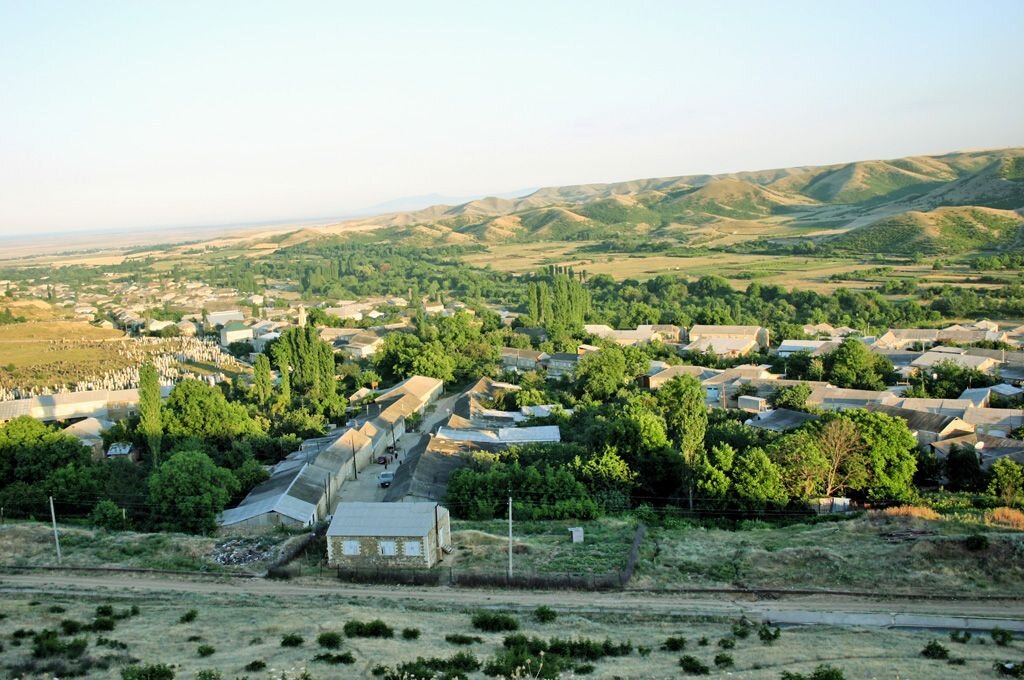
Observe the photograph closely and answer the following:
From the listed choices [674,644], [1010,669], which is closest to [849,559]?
[1010,669]

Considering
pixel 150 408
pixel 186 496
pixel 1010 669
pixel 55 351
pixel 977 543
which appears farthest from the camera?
pixel 55 351

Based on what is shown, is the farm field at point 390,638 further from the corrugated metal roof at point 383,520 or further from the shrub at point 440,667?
the corrugated metal roof at point 383,520

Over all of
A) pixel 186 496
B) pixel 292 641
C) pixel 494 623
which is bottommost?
pixel 186 496

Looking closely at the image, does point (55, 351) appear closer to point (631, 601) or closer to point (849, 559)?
point (631, 601)

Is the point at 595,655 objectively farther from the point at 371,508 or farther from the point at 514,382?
the point at 514,382

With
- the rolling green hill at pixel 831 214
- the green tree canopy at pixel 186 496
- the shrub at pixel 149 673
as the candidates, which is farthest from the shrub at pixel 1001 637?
the rolling green hill at pixel 831 214

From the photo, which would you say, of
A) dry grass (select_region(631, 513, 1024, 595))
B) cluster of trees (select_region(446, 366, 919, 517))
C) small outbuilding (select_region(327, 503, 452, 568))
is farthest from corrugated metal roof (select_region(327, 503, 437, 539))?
dry grass (select_region(631, 513, 1024, 595))

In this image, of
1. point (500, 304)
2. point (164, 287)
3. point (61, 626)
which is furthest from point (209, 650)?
point (164, 287)

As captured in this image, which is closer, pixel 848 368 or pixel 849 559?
pixel 849 559
